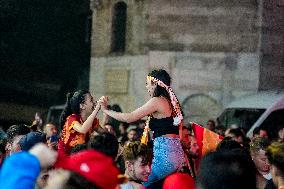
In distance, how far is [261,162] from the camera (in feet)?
21.1

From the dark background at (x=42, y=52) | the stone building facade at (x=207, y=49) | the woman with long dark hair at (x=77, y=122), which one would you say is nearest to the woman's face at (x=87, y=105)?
the woman with long dark hair at (x=77, y=122)

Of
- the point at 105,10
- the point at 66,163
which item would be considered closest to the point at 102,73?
the point at 105,10

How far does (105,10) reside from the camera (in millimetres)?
22125

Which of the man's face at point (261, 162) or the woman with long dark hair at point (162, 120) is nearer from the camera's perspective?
the man's face at point (261, 162)

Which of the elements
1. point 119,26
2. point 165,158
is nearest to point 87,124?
point 165,158

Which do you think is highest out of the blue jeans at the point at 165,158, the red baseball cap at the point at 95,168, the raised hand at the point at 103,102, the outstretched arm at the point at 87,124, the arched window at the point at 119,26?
the arched window at the point at 119,26

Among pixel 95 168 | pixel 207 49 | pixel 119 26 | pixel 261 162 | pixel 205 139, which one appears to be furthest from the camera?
pixel 119 26

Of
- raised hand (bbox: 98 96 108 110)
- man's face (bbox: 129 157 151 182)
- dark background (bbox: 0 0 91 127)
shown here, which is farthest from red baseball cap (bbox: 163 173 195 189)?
dark background (bbox: 0 0 91 127)

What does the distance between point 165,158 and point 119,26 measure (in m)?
15.8

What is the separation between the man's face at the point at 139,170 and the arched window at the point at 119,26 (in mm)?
16657

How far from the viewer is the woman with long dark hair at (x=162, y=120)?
21.6 ft

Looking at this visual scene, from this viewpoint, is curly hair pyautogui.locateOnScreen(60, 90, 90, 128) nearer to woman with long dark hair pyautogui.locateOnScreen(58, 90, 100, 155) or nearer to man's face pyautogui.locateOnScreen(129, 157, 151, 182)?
woman with long dark hair pyautogui.locateOnScreen(58, 90, 100, 155)

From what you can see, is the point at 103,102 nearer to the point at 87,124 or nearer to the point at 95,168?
the point at 87,124

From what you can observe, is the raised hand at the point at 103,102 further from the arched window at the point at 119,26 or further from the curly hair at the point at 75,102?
the arched window at the point at 119,26
